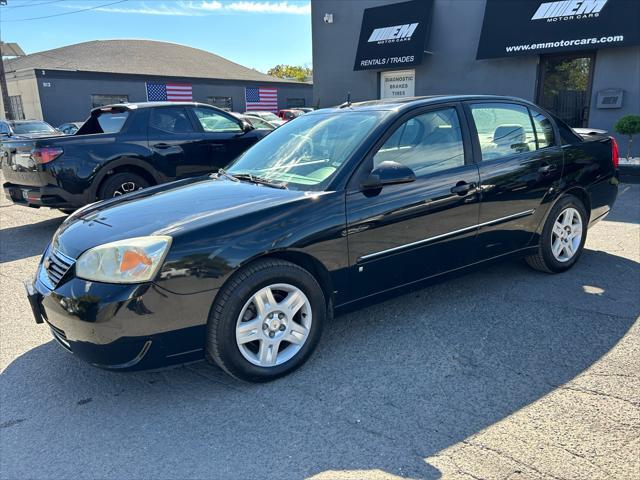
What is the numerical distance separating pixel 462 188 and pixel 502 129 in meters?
0.85

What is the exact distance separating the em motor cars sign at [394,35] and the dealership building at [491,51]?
0.03 m

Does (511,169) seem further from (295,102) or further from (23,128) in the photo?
(295,102)

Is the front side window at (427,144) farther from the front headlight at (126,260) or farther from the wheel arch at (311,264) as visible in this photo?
the front headlight at (126,260)

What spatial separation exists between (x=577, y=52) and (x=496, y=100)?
9.46m

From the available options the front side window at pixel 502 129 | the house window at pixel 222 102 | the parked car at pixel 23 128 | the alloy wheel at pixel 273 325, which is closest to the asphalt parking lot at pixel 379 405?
the alloy wheel at pixel 273 325

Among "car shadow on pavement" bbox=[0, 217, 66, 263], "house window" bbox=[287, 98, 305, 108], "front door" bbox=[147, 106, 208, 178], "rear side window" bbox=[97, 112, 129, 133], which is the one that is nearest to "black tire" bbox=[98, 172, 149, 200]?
"front door" bbox=[147, 106, 208, 178]

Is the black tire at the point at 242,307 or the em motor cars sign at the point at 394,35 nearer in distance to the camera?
the black tire at the point at 242,307

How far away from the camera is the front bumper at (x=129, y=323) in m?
2.64

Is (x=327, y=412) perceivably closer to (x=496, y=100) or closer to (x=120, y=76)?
(x=496, y=100)

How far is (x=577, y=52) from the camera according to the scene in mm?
11914

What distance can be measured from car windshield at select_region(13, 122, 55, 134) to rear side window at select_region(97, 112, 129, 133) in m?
11.9

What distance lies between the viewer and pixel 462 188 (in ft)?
12.4

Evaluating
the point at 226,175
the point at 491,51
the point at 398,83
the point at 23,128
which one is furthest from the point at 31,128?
the point at 226,175

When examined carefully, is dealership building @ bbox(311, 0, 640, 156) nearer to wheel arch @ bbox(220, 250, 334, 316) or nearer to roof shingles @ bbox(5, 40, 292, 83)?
wheel arch @ bbox(220, 250, 334, 316)
